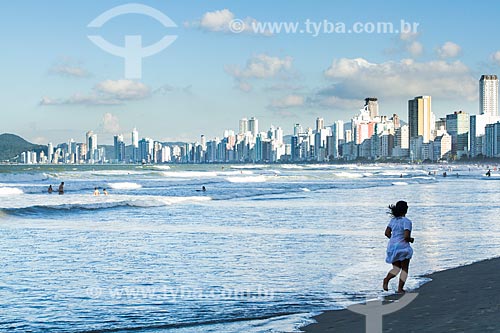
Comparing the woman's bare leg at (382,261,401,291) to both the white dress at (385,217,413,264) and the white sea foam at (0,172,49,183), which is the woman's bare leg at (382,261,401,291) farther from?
the white sea foam at (0,172,49,183)

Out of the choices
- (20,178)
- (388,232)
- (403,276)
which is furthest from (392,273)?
(20,178)

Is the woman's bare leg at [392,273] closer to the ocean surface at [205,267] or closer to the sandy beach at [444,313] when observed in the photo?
the ocean surface at [205,267]

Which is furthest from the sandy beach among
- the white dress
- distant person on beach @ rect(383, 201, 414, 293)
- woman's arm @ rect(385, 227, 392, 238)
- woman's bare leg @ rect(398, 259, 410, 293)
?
woman's arm @ rect(385, 227, 392, 238)

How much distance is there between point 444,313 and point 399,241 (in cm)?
216

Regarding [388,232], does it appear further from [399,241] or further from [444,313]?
[444,313]

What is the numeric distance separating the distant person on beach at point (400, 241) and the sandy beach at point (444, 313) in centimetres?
46

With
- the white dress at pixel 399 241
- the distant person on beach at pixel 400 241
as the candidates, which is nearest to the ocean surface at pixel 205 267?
the distant person on beach at pixel 400 241

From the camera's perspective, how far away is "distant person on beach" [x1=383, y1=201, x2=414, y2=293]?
426 inches

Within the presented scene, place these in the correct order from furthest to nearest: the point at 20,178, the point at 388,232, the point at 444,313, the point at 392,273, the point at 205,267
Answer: the point at 20,178
the point at 205,267
the point at 392,273
the point at 388,232
the point at 444,313

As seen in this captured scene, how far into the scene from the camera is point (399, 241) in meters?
10.9

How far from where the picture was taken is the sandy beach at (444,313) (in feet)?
26.3

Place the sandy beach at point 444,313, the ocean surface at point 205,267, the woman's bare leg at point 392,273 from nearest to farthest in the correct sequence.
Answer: the sandy beach at point 444,313 → the ocean surface at point 205,267 → the woman's bare leg at point 392,273

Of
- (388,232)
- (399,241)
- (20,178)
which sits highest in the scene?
(388,232)

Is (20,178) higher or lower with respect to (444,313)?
lower
